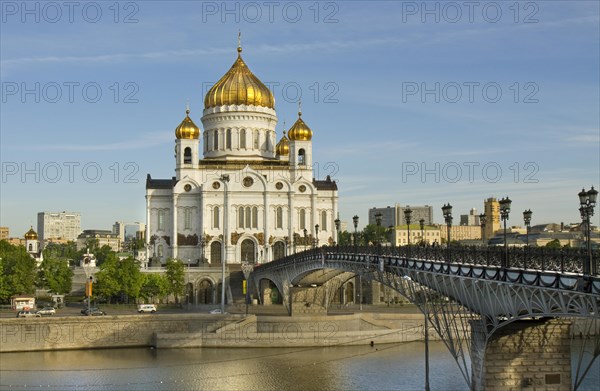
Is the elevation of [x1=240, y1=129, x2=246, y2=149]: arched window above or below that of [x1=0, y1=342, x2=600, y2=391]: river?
above

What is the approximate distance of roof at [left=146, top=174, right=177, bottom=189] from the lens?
305 feet

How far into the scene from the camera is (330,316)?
210 feet

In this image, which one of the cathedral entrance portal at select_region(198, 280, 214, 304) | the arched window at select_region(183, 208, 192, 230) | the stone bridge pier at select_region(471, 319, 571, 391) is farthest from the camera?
the arched window at select_region(183, 208, 192, 230)

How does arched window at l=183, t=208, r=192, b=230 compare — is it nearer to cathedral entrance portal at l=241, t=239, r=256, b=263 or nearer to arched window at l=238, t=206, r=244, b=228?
arched window at l=238, t=206, r=244, b=228

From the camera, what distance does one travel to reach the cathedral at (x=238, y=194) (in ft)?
297

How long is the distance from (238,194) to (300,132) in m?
9.97

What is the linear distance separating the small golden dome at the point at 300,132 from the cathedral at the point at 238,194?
107mm

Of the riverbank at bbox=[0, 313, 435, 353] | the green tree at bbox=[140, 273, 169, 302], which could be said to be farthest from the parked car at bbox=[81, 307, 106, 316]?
the green tree at bbox=[140, 273, 169, 302]

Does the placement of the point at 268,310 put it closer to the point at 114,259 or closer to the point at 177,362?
the point at 114,259

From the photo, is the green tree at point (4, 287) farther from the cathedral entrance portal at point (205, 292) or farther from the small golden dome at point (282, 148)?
the small golden dome at point (282, 148)

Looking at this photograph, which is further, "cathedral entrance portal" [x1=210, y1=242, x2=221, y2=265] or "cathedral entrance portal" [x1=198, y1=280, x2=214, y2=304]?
"cathedral entrance portal" [x1=210, y1=242, x2=221, y2=265]

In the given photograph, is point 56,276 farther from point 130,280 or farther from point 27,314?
point 27,314

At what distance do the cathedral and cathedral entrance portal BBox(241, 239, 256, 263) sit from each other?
10cm

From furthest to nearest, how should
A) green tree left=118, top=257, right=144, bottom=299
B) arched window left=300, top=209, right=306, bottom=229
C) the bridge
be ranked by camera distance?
arched window left=300, top=209, right=306, bottom=229
green tree left=118, top=257, right=144, bottom=299
the bridge
